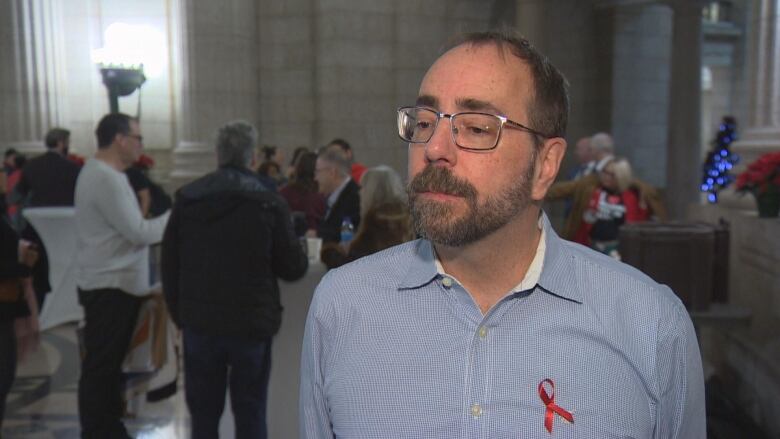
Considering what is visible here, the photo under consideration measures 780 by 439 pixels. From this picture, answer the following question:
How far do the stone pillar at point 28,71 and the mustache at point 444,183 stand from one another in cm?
1131

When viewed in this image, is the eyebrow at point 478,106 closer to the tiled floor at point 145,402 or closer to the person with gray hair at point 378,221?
the person with gray hair at point 378,221

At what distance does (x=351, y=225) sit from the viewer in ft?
17.5

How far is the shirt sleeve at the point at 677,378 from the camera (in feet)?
4.95

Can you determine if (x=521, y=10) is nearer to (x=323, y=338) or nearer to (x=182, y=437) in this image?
(x=182, y=437)

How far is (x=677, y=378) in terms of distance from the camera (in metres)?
1.53

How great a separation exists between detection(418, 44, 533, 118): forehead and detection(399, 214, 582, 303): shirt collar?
0.99ft

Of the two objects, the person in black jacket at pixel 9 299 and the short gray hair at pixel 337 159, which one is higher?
the short gray hair at pixel 337 159

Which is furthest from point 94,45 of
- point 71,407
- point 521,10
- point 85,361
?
point 85,361

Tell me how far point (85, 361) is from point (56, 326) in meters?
3.95

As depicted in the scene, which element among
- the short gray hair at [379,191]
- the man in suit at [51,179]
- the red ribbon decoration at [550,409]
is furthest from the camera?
the man in suit at [51,179]

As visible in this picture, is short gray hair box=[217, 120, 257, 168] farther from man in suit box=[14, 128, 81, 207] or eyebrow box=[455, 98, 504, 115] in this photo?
man in suit box=[14, 128, 81, 207]

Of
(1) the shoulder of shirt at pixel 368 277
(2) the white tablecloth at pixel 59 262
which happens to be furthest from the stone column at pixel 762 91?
(2) the white tablecloth at pixel 59 262

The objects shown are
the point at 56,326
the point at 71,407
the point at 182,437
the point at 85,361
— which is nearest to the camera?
the point at 85,361

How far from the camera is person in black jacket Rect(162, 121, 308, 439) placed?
12.5 ft
